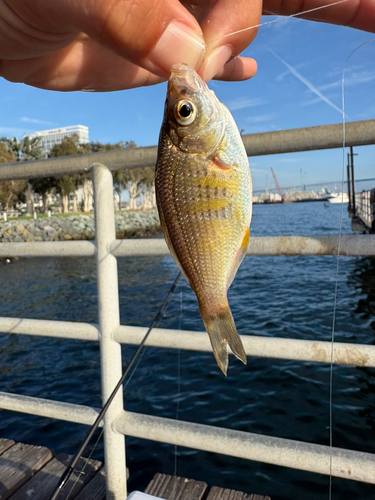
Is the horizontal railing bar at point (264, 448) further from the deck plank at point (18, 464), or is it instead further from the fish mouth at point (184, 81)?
the fish mouth at point (184, 81)

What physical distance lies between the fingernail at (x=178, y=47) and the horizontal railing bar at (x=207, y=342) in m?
1.08

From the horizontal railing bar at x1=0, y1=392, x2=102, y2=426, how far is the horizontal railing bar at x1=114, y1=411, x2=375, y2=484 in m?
0.23

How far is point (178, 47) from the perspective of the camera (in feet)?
2.79

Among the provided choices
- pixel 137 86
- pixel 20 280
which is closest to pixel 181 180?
pixel 137 86

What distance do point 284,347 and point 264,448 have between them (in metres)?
0.42

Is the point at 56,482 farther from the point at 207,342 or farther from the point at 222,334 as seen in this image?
the point at 222,334

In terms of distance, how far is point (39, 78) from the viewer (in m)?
1.24

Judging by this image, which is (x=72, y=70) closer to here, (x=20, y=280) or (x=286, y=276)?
(x=286, y=276)

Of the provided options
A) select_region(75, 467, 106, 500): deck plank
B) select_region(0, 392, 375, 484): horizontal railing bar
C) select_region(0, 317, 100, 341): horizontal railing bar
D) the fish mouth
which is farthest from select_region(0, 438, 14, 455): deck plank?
the fish mouth

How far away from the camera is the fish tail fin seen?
785mm

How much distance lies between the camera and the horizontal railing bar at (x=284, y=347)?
1.53 m

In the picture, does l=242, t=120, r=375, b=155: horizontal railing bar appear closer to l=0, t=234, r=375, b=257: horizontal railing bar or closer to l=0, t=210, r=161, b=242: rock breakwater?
l=0, t=234, r=375, b=257: horizontal railing bar

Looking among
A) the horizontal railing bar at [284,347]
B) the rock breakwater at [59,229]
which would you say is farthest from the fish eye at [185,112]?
the rock breakwater at [59,229]

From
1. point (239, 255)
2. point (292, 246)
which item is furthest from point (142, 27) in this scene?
point (292, 246)
